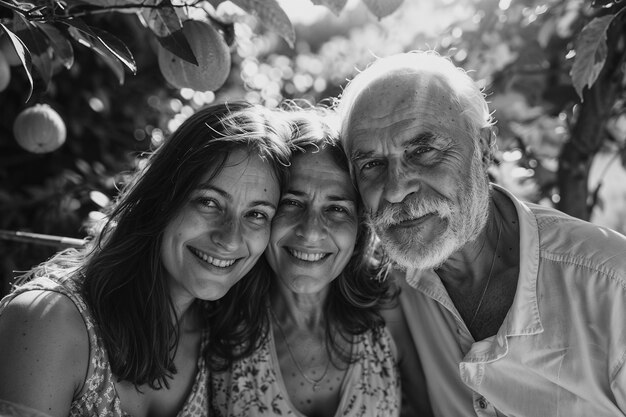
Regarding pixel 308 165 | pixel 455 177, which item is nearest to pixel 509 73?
pixel 455 177

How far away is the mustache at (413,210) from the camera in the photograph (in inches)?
77.0

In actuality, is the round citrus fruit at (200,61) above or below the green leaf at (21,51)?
above

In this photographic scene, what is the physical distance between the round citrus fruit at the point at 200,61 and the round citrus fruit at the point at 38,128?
0.65 metres

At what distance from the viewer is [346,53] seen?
387 cm

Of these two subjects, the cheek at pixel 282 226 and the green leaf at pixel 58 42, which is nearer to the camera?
the green leaf at pixel 58 42

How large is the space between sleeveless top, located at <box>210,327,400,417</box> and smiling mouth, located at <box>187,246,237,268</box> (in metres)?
0.41

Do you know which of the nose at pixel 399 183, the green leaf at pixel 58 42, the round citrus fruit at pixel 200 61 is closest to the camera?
the green leaf at pixel 58 42

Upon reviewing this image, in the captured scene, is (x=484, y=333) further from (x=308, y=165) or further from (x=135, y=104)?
(x=135, y=104)

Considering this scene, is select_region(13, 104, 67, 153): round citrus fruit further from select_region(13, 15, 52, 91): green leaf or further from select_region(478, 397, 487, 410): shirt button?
select_region(478, 397, 487, 410): shirt button

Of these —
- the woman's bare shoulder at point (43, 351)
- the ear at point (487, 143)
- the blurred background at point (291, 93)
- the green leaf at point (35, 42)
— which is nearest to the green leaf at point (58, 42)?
the green leaf at point (35, 42)

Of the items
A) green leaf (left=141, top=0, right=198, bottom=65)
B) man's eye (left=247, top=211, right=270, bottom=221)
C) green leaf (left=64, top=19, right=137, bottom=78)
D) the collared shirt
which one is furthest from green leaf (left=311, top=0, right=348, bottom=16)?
the collared shirt

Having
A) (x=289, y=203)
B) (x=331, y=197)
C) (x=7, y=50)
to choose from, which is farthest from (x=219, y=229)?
(x=7, y=50)

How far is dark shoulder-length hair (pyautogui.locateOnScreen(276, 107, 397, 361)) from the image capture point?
220cm

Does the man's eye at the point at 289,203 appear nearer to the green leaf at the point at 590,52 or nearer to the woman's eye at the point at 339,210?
the woman's eye at the point at 339,210
